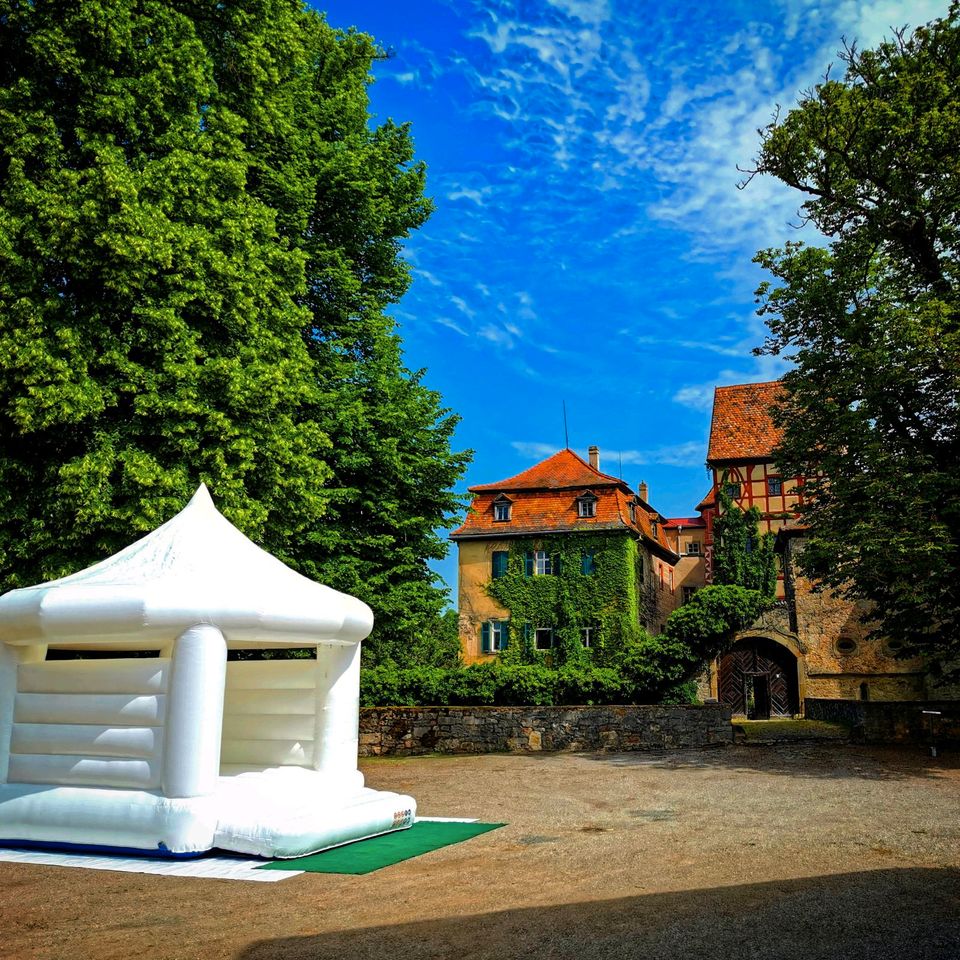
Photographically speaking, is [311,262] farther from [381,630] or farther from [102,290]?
[381,630]

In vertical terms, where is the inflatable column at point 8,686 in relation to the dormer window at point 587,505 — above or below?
below

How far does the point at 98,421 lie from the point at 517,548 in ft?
85.7

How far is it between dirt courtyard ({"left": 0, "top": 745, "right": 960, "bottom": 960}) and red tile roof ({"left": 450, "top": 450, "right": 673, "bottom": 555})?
26351mm

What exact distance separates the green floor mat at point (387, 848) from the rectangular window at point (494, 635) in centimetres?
2733

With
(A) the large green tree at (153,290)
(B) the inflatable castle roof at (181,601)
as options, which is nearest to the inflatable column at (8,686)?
(B) the inflatable castle roof at (181,601)

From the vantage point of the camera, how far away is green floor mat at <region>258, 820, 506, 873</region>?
7094mm

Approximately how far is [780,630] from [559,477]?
449 inches

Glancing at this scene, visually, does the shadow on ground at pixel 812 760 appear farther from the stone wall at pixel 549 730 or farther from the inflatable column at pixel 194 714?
the inflatable column at pixel 194 714

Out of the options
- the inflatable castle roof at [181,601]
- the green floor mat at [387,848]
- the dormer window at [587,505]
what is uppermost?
the dormer window at [587,505]

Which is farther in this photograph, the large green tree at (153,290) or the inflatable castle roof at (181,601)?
the large green tree at (153,290)

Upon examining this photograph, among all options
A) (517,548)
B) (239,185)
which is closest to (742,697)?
(517,548)

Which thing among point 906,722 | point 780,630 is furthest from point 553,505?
point 906,722

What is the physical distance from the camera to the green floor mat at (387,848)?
7.09 metres

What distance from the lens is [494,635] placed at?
3681cm
